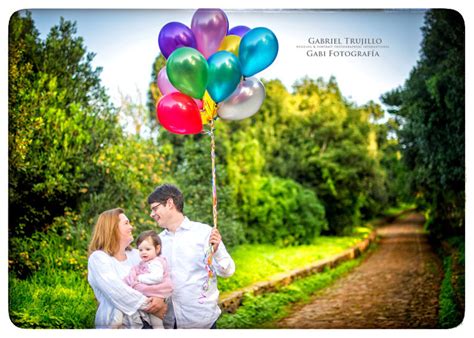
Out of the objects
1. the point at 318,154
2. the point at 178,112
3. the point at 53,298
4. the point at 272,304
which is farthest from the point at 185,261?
the point at 318,154

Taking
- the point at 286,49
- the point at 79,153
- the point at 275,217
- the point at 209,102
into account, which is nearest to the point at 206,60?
the point at 209,102

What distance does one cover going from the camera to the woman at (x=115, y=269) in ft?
10.6

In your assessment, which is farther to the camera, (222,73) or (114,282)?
(222,73)

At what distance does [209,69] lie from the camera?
3.39 m

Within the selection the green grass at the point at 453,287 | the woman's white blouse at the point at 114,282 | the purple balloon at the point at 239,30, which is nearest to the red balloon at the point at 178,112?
the purple balloon at the point at 239,30

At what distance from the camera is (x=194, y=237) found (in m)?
3.39

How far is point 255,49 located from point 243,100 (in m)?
0.34

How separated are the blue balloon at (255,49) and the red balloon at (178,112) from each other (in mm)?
392

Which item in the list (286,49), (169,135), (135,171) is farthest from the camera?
(169,135)

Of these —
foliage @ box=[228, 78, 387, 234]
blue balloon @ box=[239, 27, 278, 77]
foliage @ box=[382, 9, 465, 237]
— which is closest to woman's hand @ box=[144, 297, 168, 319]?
blue balloon @ box=[239, 27, 278, 77]

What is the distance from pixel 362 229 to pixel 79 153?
3.55 meters

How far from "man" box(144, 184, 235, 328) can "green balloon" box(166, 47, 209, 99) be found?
631mm

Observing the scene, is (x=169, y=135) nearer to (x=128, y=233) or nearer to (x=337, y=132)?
(x=337, y=132)

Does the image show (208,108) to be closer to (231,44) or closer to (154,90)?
(231,44)
